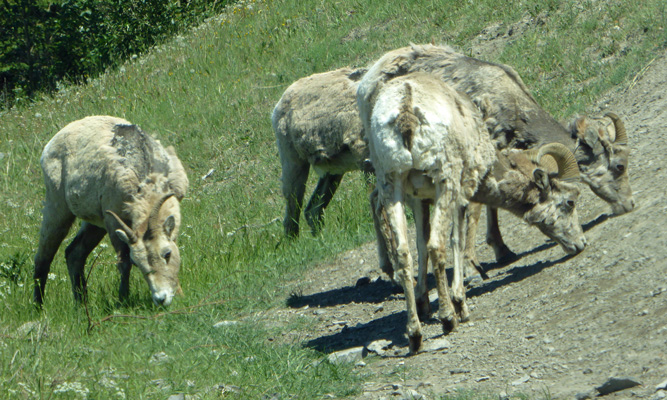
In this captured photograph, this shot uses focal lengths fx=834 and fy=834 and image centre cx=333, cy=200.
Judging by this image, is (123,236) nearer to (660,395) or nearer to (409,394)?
(409,394)

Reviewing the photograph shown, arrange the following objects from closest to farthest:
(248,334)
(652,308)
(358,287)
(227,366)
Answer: (652,308), (227,366), (248,334), (358,287)

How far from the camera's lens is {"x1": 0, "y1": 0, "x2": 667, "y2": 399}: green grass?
5844mm

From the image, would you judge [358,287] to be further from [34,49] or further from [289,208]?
[34,49]

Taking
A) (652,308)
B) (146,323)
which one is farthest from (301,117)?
(652,308)

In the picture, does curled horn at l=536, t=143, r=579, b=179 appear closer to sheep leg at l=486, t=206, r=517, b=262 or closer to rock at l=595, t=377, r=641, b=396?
sheep leg at l=486, t=206, r=517, b=262

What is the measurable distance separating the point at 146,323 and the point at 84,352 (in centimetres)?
141

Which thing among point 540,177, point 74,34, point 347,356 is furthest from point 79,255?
point 74,34

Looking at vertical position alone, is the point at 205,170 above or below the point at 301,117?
below

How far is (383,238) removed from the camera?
314 inches

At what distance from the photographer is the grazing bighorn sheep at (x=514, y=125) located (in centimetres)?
820

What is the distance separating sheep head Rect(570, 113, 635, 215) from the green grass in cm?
258

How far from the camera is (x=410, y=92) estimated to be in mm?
6188

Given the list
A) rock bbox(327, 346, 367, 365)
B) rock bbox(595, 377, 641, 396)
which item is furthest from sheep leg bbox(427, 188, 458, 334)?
rock bbox(595, 377, 641, 396)

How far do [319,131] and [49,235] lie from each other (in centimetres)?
327
